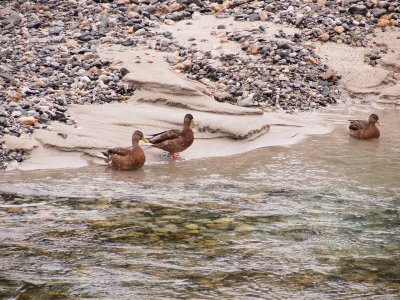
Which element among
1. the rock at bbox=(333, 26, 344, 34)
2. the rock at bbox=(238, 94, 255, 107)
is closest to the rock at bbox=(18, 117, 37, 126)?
the rock at bbox=(238, 94, 255, 107)

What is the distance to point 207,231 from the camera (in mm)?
9141

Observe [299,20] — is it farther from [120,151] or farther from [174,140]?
[120,151]

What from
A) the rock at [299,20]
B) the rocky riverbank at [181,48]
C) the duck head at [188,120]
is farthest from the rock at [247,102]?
the rock at [299,20]

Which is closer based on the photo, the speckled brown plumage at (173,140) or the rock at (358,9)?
the speckled brown plumage at (173,140)

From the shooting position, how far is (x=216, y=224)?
9.42 metres

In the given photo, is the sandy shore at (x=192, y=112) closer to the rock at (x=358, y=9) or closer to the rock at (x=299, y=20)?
the rock at (x=299, y=20)

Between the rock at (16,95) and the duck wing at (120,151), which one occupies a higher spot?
the rock at (16,95)

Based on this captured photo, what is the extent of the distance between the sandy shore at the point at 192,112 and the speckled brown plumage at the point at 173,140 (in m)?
0.32

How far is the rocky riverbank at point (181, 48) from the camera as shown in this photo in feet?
51.2

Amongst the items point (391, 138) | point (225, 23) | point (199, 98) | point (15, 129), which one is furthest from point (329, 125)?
point (15, 129)

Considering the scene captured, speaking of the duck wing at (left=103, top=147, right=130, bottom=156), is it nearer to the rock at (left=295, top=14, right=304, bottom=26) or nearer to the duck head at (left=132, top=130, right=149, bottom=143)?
the duck head at (left=132, top=130, right=149, bottom=143)

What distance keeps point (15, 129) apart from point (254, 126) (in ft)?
15.0

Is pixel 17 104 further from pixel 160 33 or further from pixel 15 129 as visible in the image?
pixel 160 33

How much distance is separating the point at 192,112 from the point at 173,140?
2.42 meters
